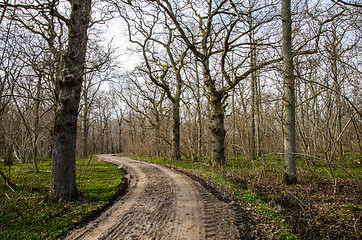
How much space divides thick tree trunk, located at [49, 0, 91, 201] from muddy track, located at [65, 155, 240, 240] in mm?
1486

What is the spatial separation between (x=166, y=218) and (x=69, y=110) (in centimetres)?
383

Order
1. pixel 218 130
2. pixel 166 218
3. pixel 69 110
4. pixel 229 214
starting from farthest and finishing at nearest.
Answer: pixel 218 130 < pixel 69 110 < pixel 229 214 < pixel 166 218

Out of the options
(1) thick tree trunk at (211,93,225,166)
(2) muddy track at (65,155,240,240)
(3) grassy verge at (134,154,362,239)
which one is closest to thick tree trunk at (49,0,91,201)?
(2) muddy track at (65,155,240,240)

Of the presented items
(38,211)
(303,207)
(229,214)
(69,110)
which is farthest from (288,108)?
(38,211)

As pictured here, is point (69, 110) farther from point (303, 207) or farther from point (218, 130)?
point (218, 130)

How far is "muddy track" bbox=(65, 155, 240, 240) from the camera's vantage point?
337cm

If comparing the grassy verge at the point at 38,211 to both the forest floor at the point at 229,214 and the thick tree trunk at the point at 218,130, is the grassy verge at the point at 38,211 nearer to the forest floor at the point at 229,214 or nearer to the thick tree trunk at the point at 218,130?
the forest floor at the point at 229,214

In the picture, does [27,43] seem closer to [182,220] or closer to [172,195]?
[172,195]

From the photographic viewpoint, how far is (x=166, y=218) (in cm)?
398

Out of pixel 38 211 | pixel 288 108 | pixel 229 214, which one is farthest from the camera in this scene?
pixel 288 108

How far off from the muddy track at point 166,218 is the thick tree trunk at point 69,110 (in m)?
1.49

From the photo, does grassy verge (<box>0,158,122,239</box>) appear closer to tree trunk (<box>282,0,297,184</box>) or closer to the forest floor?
the forest floor

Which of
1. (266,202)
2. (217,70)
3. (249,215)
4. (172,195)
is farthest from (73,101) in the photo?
(217,70)

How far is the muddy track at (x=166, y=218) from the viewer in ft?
11.1
